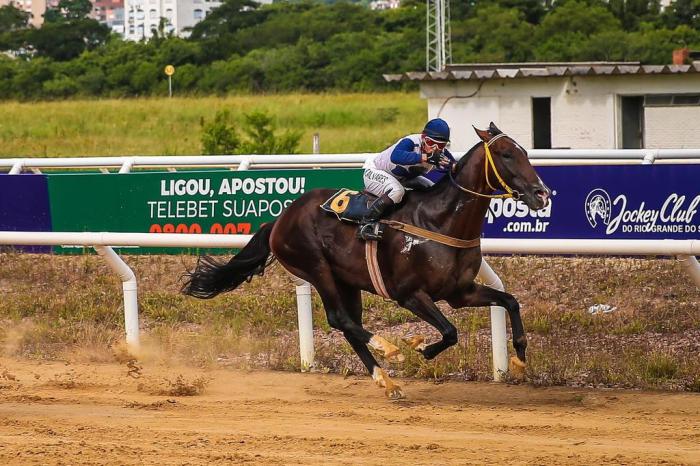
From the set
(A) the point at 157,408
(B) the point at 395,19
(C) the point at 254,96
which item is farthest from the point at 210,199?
(B) the point at 395,19

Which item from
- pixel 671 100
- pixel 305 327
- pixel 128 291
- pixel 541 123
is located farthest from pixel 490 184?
pixel 541 123

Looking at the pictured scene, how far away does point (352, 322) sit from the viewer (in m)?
7.71

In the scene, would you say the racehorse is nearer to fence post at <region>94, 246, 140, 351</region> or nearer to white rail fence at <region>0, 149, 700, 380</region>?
white rail fence at <region>0, 149, 700, 380</region>

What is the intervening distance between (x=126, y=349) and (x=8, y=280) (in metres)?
2.69

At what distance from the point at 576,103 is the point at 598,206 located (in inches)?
460

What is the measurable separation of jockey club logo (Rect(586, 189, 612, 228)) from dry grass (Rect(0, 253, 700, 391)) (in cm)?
33

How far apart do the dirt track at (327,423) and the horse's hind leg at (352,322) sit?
5.9 inches

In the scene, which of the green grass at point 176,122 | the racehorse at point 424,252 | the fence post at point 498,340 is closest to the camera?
the racehorse at point 424,252

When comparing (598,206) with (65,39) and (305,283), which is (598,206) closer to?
(305,283)

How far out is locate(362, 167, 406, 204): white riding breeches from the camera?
7.48m

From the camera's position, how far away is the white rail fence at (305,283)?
7.23 m

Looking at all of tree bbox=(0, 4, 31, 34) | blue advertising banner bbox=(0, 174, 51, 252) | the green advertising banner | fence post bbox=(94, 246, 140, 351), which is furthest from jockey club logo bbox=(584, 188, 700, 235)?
tree bbox=(0, 4, 31, 34)

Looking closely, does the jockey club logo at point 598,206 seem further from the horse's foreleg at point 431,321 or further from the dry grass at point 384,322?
the horse's foreleg at point 431,321

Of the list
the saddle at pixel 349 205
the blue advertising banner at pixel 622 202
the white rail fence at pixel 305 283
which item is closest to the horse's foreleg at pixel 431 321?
the saddle at pixel 349 205
